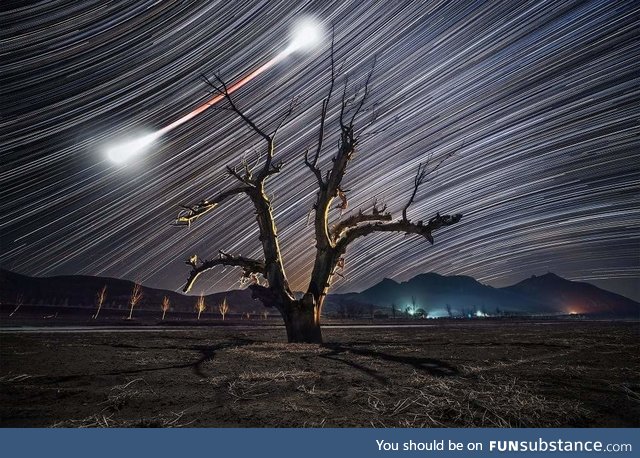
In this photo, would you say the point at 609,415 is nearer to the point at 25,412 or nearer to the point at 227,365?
the point at 227,365

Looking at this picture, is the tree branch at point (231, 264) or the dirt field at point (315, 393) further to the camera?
the tree branch at point (231, 264)

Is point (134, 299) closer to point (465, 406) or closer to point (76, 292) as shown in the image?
point (76, 292)

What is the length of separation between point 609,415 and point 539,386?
1.02m

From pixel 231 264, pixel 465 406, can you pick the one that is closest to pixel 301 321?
pixel 231 264

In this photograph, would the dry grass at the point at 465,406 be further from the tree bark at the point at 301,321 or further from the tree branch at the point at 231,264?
the tree branch at the point at 231,264

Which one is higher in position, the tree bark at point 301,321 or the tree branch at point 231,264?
the tree branch at point 231,264

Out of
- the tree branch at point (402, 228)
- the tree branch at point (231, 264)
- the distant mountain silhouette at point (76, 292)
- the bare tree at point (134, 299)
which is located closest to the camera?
the tree branch at point (402, 228)

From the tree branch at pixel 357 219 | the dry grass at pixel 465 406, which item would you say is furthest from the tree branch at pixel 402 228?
the dry grass at pixel 465 406

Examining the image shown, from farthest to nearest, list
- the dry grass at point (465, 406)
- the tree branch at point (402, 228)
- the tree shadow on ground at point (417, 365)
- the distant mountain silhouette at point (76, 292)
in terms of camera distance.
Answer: the distant mountain silhouette at point (76, 292)
the tree branch at point (402, 228)
the tree shadow on ground at point (417, 365)
the dry grass at point (465, 406)

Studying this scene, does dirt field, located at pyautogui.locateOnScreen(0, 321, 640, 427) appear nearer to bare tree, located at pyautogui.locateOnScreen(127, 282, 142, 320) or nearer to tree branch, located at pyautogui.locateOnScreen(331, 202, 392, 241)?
tree branch, located at pyautogui.locateOnScreen(331, 202, 392, 241)

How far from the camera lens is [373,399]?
3.56m

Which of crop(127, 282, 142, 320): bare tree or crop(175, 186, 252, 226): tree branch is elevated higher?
crop(175, 186, 252, 226): tree branch

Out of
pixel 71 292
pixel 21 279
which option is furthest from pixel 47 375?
pixel 21 279

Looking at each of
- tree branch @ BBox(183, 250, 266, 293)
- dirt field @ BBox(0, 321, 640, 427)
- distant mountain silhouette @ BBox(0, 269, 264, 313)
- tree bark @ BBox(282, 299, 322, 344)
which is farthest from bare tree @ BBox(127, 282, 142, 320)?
dirt field @ BBox(0, 321, 640, 427)
